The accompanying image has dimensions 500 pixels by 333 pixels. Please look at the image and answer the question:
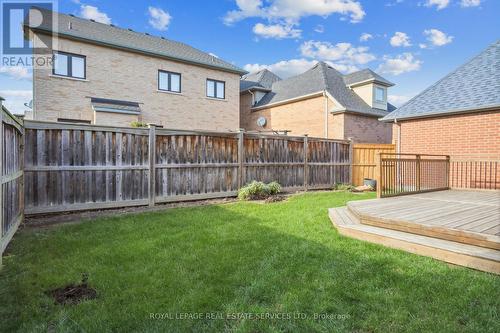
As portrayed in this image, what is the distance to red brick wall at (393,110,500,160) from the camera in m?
8.87

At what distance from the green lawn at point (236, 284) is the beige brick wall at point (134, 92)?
398 inches

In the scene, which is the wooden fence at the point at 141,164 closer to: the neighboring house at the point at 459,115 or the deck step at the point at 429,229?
the deck step at the point at 429,229

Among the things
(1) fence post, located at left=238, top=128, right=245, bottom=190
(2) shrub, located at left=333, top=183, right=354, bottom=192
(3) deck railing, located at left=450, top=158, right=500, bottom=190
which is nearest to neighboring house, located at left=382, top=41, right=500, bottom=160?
(3) deck railing, located at left=450, top=158, right=500, bottom=190

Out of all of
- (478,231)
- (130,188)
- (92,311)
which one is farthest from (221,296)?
(130,188)

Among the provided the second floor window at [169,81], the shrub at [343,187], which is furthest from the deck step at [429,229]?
the second floor window at [169,81]

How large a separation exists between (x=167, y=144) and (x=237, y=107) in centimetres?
1165

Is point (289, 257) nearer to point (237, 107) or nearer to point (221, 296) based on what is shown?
point (221, 296)

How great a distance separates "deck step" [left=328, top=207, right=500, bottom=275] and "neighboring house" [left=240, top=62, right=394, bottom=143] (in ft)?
38.8

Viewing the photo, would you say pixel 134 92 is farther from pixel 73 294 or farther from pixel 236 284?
pixel 236 284

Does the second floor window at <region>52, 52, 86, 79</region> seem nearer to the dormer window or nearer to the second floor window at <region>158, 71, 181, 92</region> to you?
the second floor window at <region>158, 71, 181, 92</region>

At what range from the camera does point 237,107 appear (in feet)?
60.4

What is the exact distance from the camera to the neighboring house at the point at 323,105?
1639 centimetres

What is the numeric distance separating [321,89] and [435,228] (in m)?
14.3

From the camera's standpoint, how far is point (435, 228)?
4.04 m
